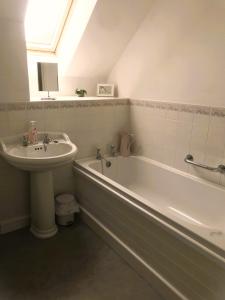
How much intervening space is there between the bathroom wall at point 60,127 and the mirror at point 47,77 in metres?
0.17

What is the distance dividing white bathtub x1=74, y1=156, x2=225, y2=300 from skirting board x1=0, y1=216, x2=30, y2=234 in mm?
546

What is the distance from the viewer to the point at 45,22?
2.44 m

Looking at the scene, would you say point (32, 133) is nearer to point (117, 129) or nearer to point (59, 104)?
point (59, 104)

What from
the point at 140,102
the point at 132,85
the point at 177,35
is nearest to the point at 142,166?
the point at 140,102

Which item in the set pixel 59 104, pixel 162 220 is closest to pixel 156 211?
pixel 162 220

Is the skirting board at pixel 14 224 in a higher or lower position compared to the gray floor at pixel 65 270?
higher

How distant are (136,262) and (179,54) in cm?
172

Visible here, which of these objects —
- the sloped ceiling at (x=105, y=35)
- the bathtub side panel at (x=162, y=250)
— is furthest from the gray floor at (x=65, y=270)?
the sloped ceiling at (x=105, y=35)

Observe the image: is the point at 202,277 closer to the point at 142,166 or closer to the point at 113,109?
the point at 142,166

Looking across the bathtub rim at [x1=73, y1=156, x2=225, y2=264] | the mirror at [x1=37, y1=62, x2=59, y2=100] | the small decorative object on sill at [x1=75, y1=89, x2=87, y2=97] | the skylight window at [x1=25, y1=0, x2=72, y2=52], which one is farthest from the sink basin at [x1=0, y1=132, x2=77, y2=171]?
the skylight window at [x1=25, y1=0, x2=72, y2=52]

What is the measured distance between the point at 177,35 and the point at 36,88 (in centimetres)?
145

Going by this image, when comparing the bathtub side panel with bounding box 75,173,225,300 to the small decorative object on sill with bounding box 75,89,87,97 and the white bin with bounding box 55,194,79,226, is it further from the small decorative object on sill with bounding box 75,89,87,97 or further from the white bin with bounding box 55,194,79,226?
the small decorative object on sill with bounding box 75,89,87,97

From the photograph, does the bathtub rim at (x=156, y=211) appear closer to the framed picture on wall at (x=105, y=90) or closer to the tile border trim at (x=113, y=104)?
the tile border trim at (x=113, y=104)

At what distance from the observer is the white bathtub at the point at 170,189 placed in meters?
1.97
